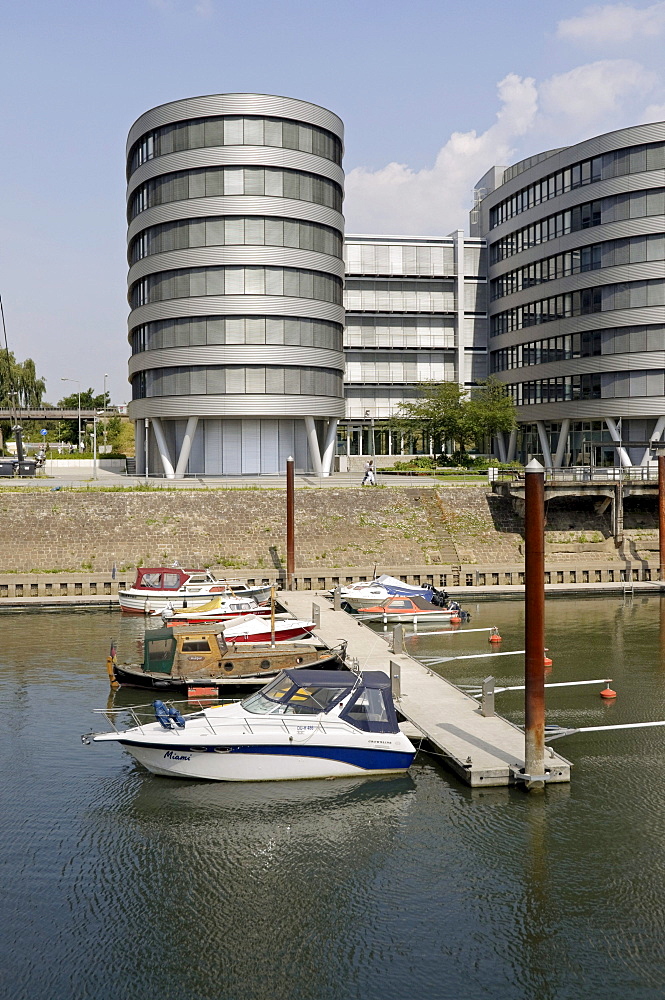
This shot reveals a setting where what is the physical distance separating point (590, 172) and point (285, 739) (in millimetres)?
69672

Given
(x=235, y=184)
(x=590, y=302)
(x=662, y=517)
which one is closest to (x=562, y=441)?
(x=590, y=302)

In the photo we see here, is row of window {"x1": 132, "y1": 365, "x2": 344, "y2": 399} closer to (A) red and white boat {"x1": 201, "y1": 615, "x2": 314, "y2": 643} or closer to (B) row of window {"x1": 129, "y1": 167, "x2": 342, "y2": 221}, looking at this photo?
(B) row of window {"x1": 129, "y1": 167, "x2": 342, "y2": 221}

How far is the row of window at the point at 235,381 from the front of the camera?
2800 inches

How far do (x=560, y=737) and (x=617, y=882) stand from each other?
802cm

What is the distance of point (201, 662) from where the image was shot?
31.8 meters

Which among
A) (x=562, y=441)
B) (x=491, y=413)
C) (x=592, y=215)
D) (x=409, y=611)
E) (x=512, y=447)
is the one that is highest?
(x=592, y=215)

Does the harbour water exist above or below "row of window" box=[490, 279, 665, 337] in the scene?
below

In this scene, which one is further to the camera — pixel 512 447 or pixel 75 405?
pixel 75 405

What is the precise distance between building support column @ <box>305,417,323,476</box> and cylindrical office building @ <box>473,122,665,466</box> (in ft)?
69.6

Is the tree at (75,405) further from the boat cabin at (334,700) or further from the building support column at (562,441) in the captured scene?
the boat cabin at (334,700)

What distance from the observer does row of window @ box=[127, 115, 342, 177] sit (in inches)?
2761

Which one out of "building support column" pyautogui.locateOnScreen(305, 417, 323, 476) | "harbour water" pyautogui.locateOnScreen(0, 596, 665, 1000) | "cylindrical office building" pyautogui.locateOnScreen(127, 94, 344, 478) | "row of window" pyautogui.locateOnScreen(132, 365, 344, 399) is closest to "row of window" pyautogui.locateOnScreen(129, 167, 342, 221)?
"cylindrical office building" pyautogui.locateOnScreen(127, 94, 344, 478)

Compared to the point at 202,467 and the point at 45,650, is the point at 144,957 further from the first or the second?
the point at 202,467

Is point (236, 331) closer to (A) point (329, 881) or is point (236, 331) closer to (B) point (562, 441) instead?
(B) point (562, 441)
